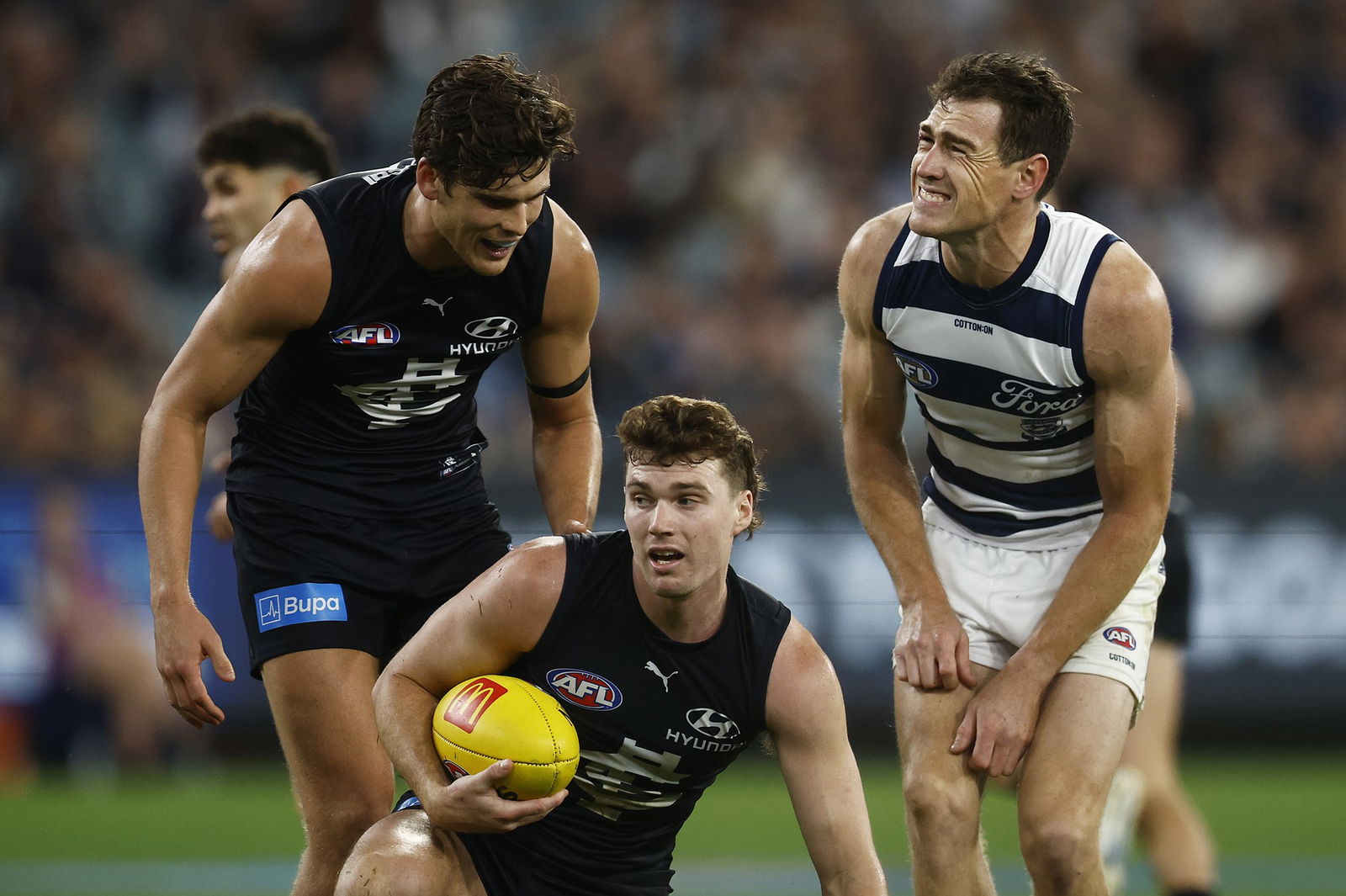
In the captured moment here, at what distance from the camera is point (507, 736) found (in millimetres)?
4352

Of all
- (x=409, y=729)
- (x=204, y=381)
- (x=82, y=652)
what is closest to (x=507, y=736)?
(x=409, y=729)

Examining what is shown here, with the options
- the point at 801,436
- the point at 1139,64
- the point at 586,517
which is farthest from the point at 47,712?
the point at 1139,64

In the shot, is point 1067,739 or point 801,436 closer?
point 1067,739

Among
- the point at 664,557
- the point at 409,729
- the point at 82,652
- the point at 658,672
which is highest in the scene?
the point at 664,557

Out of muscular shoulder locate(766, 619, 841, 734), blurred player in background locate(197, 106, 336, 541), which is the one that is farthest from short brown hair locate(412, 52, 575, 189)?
blurred player in background locate(197, 106, 336, 541)

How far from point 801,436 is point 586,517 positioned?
650 centimetres

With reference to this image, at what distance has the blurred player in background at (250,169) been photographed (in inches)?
240

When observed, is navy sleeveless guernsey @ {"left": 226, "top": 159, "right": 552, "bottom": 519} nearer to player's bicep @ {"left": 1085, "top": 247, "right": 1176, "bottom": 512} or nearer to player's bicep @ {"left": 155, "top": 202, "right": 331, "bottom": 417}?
player's bicep @ {"left": 155, "top": 202, "right": 331, "bottom": 417}

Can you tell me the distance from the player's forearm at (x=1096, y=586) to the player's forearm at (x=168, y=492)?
2.19 metres

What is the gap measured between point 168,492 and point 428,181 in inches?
41.1

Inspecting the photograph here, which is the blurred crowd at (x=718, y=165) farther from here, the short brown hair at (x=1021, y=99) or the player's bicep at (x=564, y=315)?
the short brown hair at (x=1021, y=99)

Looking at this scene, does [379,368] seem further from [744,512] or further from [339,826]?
[339,826]

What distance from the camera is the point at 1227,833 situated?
372 inches

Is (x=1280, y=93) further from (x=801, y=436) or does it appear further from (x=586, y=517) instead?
(x=586, y=517)
